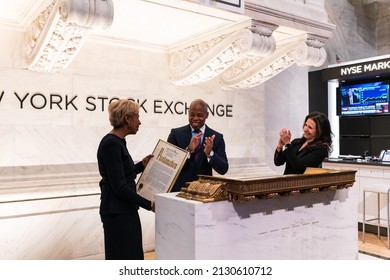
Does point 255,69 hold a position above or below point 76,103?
above

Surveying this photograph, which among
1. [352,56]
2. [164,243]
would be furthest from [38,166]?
[352,56]

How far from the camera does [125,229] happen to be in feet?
8.56

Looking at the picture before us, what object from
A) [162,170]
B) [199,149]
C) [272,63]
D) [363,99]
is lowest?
[162,170]

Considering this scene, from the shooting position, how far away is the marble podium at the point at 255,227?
2275 millimetres

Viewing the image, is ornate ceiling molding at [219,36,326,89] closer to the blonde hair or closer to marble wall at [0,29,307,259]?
marble wall at [0,29,307,259]

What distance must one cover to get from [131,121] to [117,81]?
2.19 meters

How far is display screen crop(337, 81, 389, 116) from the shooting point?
25.4 ft

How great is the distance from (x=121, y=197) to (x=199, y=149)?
3.07 feet

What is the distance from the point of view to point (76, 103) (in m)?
4.38

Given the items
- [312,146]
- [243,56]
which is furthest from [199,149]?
[243,56]

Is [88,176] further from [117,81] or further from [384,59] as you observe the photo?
[384,59]

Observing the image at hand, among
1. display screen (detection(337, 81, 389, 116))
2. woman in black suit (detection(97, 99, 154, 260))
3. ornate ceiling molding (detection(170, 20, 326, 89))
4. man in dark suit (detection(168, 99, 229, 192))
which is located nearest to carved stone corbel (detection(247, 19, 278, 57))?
ornate ceiling molding (detection(170, 20, 326, 89))

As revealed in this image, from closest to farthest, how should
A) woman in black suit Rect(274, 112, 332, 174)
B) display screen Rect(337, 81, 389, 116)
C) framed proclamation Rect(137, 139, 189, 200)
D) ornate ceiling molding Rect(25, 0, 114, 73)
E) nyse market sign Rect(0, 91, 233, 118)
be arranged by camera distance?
framed proclamation Rect(137, 139, 189, 200)
ornate ceiling molding Rect(25, 0, 114, 73)
woman in black suit Rect(274, 112, 332, 174)
nyse market sign Rect(0, 91, 233, 118)
display screen Rect(337, 81, 389, 116)

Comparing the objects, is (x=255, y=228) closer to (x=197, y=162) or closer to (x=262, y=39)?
(x=197, y=162)
